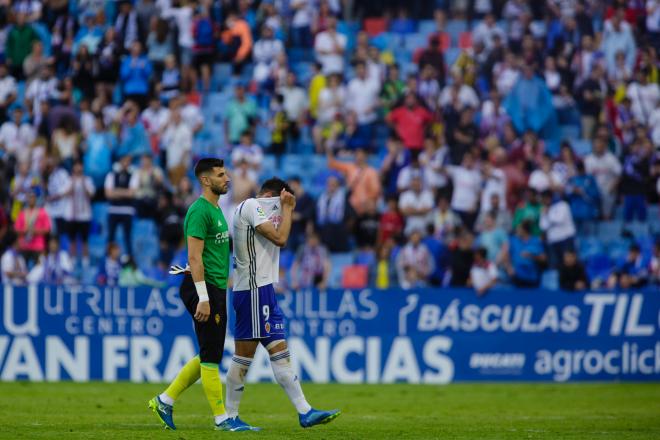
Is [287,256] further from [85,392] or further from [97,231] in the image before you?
[85,392]

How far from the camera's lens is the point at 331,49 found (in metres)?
26.0

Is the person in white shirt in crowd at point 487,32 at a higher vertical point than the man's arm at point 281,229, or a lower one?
higher

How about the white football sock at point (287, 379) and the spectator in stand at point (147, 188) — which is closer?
the white football sock at point (287, 379)

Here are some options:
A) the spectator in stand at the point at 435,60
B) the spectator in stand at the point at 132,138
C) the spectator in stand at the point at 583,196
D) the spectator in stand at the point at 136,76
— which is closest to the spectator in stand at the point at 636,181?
the spectator in stand at the point at 583,196

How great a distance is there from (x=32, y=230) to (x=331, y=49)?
7260 mm

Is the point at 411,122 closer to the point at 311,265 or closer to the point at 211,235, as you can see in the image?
the point at 311,265

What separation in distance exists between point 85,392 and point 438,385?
5.41m

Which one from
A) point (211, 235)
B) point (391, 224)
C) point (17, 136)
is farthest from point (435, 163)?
point (211, 235)

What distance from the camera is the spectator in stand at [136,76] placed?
25.5 meters

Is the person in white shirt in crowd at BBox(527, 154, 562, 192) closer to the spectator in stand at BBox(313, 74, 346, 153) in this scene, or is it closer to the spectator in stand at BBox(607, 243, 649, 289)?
the spectator in stand at BBox(607, 243, 649, 289)

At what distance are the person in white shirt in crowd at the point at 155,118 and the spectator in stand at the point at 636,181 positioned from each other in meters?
8.77

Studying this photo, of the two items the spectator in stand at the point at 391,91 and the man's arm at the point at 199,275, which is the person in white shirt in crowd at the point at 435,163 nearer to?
the spectator in stand at the point at 391,91

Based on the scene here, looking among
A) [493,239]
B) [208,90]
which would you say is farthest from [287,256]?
[208,90]

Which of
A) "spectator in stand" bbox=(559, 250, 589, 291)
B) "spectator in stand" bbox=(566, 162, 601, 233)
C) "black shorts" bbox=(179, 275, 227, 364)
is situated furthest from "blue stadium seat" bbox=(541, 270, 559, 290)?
"black shorts" bbox=(179, 275, 227, 364)
